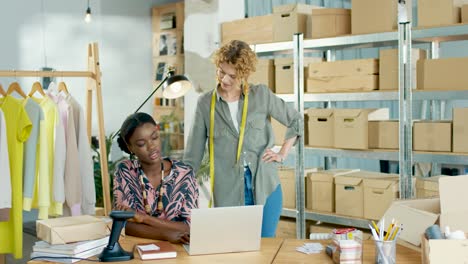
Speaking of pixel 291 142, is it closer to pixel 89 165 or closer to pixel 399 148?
pixel 399 148

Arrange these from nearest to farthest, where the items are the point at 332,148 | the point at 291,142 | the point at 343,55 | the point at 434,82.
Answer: the point at 291,142
the point at 434,82
the point at 332,148
the point at 343,55

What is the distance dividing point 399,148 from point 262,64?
51.9 inches

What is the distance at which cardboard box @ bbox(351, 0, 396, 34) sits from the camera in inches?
179

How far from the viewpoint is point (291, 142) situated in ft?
13.3

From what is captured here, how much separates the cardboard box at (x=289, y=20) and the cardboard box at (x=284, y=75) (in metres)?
0.18

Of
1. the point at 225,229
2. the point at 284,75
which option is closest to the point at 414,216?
the point at 225,229

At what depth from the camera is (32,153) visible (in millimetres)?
4086

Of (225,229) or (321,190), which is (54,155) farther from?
(225,229)

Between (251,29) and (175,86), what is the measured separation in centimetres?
178

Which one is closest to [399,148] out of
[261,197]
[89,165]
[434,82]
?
[434,82]

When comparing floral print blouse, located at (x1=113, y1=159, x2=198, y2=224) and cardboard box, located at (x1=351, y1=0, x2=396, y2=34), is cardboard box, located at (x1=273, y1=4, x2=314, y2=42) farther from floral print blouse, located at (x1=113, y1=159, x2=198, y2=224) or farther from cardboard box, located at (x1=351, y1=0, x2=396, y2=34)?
floral print blouse, located at (x1=113, y1=159, x2=198, y2=224)

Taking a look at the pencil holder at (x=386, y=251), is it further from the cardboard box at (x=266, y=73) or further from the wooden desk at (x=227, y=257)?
the cardboard box at (x=266, y=73)

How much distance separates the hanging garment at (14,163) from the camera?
3.99 m

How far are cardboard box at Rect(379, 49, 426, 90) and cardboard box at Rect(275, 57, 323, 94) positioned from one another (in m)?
0.68
